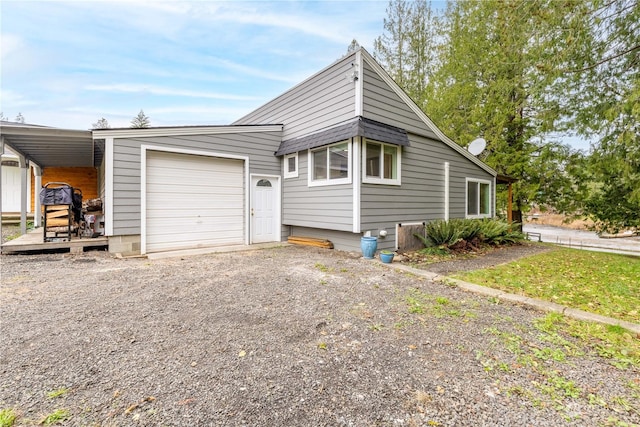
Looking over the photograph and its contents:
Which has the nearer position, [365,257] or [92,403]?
[92,403]

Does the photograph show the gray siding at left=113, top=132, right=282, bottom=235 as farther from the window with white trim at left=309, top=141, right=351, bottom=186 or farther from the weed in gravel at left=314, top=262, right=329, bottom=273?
the weed in gravel at left=314, top=262, right=329, bottom=273

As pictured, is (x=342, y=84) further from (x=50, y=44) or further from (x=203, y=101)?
(x=203, y=101)

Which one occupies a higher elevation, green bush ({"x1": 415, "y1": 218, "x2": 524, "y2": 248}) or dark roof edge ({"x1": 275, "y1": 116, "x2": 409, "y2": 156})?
dark roof edge ({"x1": 275, "y1": 116, "x2": 409, "y2": 156})

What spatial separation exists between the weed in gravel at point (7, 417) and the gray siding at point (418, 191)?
18.5 ft

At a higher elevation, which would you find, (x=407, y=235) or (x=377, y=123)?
(x=377, y=123)

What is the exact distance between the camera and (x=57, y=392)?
5.96 ft

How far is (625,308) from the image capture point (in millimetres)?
3461

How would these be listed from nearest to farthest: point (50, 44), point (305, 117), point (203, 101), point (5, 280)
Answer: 1. point (5, 280)
2. point (305, 117)
3. point (50, 44)
4. point (203, 101)

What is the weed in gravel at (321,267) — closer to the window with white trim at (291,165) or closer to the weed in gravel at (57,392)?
the window with white trim at (291,165)

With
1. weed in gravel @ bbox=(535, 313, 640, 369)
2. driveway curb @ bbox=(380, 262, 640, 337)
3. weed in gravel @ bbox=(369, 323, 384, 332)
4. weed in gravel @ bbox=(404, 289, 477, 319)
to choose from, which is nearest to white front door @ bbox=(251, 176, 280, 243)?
driveway curb @ bbox=(380, 262, 640, 337)

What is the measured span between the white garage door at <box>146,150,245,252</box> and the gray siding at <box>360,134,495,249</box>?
151 inches

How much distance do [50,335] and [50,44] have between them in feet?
43.1

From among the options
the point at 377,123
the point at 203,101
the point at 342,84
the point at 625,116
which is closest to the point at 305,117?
the point at 342,84

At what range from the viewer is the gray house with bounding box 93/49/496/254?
6363mm
